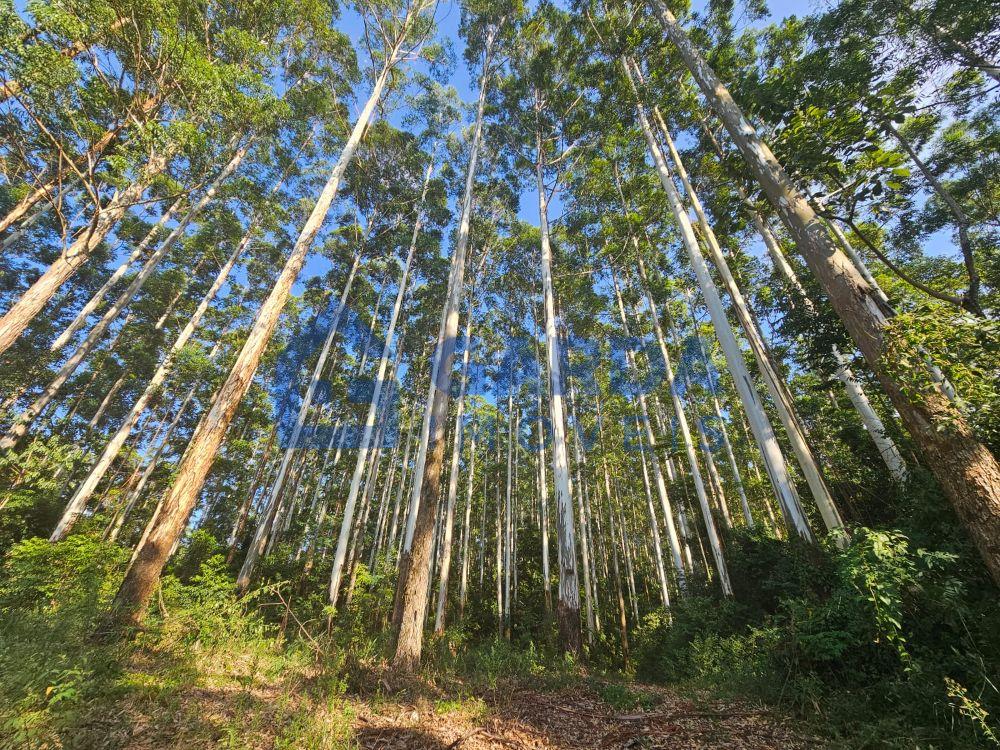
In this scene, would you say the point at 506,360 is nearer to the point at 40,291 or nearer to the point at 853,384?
the point at 853,384

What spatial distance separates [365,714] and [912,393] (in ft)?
21.4

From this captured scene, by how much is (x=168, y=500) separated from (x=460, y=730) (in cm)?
507

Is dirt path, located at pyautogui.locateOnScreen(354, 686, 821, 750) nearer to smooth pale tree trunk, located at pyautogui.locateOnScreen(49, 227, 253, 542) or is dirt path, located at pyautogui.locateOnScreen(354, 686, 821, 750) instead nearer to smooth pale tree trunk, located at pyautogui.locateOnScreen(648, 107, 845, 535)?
smooth pale tree trunk, located at pyautogui.locateOnScreen(648, 107, 845, 535)

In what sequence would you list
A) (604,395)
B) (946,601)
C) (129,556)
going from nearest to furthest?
(946,601) < (129,556) < (604,395)

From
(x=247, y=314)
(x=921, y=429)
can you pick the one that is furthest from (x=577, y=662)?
(x=247, y=314)

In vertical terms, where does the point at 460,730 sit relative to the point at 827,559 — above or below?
below

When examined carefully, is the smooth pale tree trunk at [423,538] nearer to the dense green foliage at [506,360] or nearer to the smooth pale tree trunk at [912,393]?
the dense green foliage at [506,360]

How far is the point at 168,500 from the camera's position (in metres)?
5.23

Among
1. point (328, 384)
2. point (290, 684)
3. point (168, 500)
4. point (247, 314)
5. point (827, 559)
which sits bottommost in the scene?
A: point (290, 684)

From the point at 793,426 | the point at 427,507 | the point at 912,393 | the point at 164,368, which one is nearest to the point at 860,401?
the point at 793,426

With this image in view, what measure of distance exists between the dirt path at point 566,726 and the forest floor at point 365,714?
0.05 ft

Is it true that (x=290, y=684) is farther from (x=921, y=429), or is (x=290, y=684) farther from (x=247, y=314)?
(x=247, y=314)

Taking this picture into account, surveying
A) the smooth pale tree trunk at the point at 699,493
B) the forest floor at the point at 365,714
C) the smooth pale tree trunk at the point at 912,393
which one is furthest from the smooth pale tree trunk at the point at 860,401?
the forest floor at the point at 365,714

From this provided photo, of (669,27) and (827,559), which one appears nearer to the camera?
(827,559)
